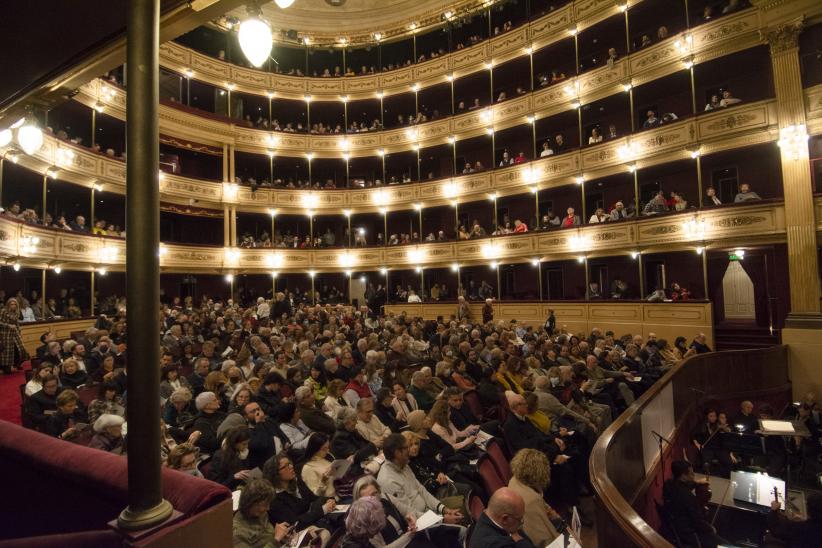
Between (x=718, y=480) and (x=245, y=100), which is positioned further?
(x=245, y=100)

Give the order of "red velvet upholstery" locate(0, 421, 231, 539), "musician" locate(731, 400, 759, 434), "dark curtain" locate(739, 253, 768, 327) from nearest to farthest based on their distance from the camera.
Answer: "red velvet upholstery" locate(0, 421, 231, 539) → "musician" locate(731, 400, 759, 434) → "dark curtain" locate(739, 253, 768, 327)

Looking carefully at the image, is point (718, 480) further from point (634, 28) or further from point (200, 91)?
point (200, 91)

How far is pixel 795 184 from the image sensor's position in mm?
10188

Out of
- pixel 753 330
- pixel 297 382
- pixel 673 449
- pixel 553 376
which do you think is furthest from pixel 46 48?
pixel 753 330

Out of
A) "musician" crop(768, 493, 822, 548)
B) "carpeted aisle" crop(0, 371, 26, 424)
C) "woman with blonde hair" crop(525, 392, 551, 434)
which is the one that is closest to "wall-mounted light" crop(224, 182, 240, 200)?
"carpeted aisle" crop(0, 371, 26, 424)

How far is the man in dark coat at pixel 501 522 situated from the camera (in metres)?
2.67

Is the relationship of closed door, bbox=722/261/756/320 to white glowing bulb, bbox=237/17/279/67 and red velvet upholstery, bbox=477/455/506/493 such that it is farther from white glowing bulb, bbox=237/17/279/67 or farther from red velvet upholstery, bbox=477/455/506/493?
white glowing bulb, bbox=237/17/279/67

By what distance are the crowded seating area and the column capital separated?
811 cm

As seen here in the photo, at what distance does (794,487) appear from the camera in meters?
7.68

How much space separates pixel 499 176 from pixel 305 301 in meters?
9.44

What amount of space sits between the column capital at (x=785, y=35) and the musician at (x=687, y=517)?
11.0m

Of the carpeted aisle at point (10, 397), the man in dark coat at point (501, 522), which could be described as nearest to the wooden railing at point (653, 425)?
the man in dark coat at point (501, 522)

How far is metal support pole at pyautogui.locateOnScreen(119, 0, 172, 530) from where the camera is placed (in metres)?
1.67

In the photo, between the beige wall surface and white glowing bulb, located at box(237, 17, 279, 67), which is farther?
the beige wall surface
